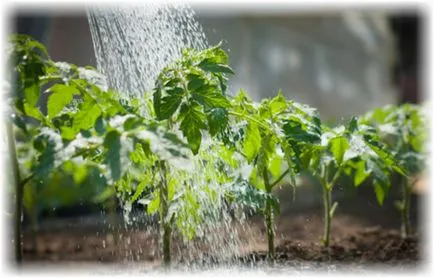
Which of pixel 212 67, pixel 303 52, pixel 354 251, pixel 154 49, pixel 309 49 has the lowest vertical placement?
pixel 354 251

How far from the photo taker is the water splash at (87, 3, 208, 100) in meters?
2.55

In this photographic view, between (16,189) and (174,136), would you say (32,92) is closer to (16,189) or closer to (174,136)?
(16,189)

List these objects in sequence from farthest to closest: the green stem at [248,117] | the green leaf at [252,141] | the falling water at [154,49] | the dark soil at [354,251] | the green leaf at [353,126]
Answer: the dark soil at [354,251] → the falling water at [154,49] → the green leaf at [353,126] → the green leaf at [252,141] → the green stem at [248,117]

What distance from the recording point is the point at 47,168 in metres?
1.55

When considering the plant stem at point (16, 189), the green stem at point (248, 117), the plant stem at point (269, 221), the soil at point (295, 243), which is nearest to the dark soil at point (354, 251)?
the soil at point (295, 243)

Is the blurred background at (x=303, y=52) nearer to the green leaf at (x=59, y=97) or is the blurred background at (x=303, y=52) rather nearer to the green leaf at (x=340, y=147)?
the green leaf at (x=340, y=147)

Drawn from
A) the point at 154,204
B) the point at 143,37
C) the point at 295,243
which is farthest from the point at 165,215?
the point at 295,243

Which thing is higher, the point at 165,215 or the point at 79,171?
the point at 79,171

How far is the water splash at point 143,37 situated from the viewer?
2.55m

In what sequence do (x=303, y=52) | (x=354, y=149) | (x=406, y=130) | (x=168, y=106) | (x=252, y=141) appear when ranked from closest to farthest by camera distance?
(x=168, y=106) < (x=252, y=141) < (x=354, y=149) < (x=406, y=130) < (x=303, y=52)

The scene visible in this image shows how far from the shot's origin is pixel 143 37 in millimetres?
2611

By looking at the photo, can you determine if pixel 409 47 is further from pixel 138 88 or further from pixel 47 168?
pixel 47 168

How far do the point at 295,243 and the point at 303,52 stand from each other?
9191 mm

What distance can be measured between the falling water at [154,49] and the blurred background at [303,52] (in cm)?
76
